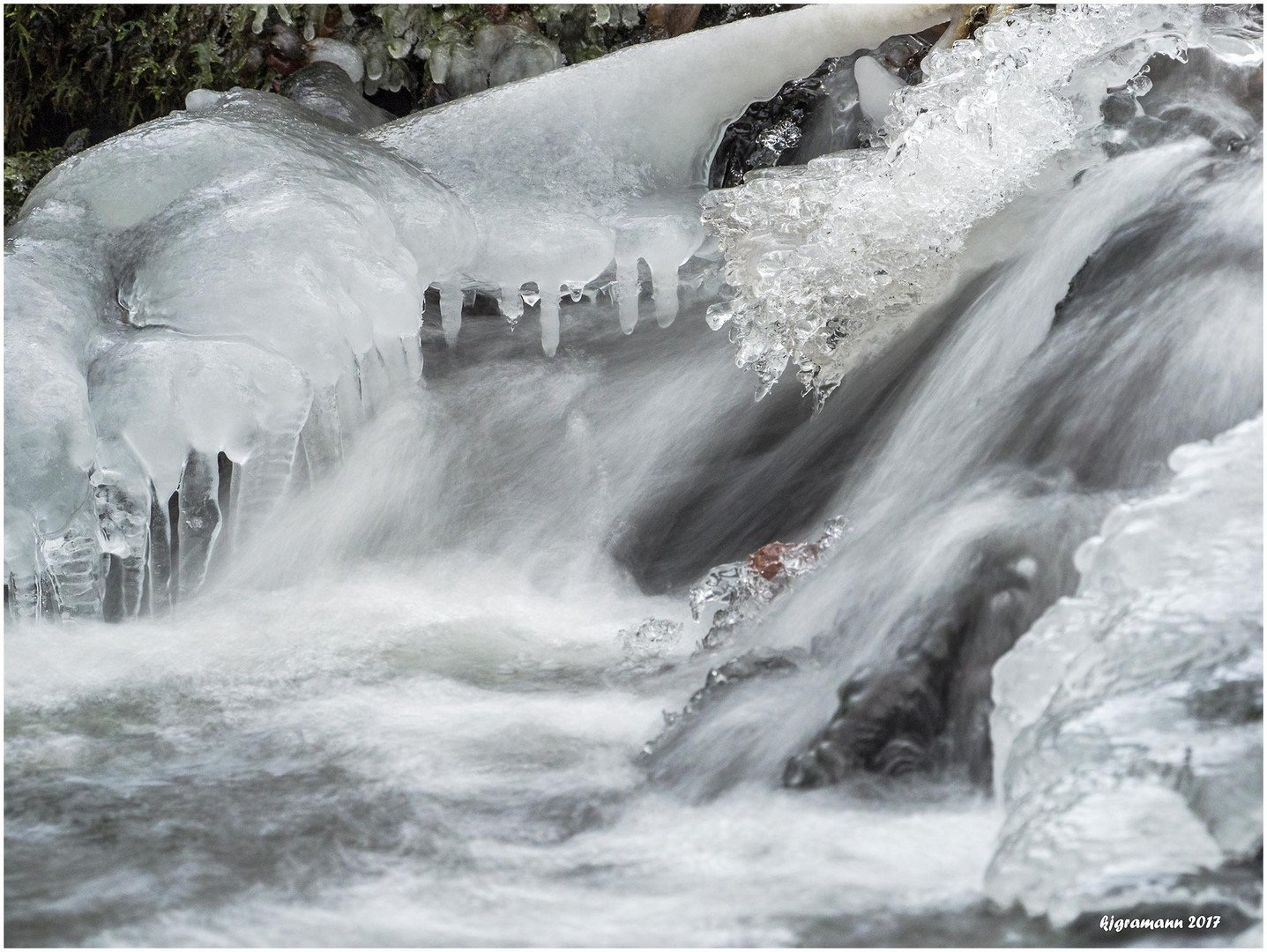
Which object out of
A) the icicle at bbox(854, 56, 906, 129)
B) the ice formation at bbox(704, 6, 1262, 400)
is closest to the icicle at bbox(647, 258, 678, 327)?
→ the ice formation at bbox(704, 6, 1262, 400)

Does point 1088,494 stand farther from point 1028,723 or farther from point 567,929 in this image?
point 567,929

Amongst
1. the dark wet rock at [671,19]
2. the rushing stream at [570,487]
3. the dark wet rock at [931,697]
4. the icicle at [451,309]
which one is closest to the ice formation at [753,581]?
the rushing stream at [570,487]

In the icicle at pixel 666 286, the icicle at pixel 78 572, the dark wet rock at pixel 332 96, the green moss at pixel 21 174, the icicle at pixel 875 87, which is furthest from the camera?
the green moss at pixel 21 174

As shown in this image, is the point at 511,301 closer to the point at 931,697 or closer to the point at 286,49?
the point at 286,49

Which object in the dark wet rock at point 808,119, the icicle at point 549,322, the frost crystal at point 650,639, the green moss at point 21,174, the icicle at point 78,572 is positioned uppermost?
the dark wet rock at point 808,119

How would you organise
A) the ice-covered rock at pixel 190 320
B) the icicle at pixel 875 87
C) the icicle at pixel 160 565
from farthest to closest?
1. the icicle at pixel 875 87
2. the icicle at pixel 160 565
3. the ice-covered rock at pixel 190 320

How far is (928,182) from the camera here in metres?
2.25

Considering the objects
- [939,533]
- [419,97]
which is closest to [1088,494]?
[939,533]

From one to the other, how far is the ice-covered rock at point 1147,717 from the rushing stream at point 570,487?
95mm

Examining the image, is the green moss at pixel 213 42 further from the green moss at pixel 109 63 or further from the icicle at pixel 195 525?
the icicle at pixel 195 525

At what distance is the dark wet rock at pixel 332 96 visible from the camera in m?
2.99

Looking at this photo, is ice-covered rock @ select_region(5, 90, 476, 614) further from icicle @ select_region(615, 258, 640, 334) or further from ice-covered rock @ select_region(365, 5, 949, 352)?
icicle @ select_region(615, 258, 640, 334)

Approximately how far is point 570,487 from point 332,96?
1233mm

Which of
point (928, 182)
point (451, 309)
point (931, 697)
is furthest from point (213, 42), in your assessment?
point (931, 697)
